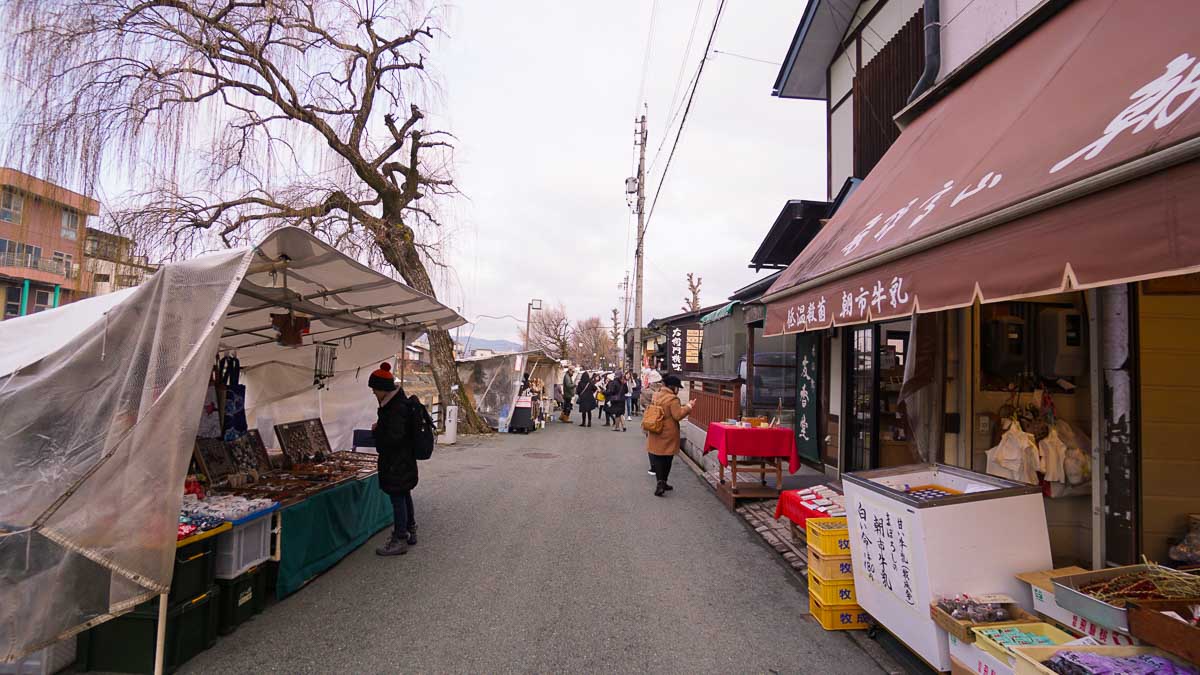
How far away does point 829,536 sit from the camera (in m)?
3.92

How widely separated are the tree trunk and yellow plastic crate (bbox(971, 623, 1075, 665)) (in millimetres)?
11613

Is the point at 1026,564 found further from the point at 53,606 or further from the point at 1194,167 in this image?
the point at 53,606

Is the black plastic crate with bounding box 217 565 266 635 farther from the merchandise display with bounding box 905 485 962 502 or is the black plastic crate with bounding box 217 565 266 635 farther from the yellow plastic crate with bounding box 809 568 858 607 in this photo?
the merchandise display with bounding box 905 485 962 502

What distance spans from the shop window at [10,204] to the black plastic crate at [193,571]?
19.7ft

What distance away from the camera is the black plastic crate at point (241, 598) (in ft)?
12.1

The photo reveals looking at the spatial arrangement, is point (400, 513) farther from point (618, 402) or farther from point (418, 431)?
point (618, 402)

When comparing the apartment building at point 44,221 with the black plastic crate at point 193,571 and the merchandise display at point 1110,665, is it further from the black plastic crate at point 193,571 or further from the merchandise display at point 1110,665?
the merchandise display at point 1110,665

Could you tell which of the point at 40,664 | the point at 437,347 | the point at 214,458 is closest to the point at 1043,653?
the point at 40,664

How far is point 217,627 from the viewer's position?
364 cm

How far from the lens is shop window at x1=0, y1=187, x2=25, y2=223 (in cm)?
639

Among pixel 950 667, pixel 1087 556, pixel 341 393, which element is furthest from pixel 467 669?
pixel 341 393

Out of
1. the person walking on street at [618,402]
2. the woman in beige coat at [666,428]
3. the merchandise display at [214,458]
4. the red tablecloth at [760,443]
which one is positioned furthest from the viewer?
the person walking on street at [618,402]

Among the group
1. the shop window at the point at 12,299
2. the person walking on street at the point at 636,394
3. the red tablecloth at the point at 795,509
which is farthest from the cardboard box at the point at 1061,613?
the shop window at the point at 12,299

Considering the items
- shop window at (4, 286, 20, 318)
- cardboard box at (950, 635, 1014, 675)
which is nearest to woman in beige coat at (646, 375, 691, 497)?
cardboard box at (950, 635, 1014, 675)
